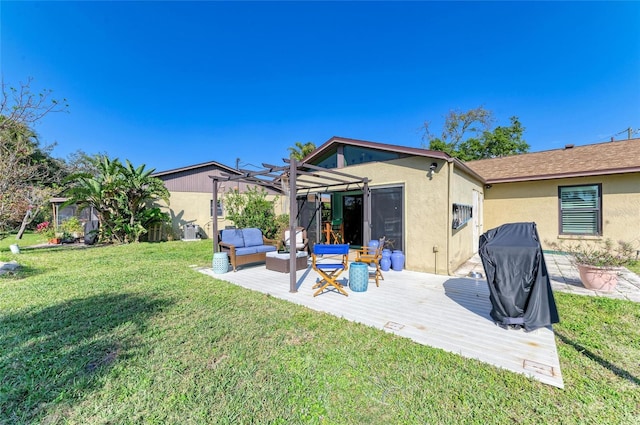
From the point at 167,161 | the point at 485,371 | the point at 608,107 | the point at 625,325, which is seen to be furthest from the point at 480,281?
the point at 167,161

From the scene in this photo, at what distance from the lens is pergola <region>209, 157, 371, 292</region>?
5.70m

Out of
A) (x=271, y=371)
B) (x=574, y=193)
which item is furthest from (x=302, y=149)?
(x=271, y=371)

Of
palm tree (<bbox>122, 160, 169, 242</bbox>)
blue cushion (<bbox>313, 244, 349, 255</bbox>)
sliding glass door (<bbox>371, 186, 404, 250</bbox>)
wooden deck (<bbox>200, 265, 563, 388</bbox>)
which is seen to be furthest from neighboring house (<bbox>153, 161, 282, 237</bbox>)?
blue cushion (<bbox>313, 244, 349, 255</bbox>)

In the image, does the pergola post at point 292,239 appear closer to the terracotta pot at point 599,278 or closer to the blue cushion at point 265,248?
the blue cushion at point 265,248

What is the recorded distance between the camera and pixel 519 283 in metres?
3.67

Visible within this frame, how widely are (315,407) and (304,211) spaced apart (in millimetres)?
8677

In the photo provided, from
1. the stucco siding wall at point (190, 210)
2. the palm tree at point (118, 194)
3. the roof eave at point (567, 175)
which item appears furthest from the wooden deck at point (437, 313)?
the stucco siding wall at point (190, 210)

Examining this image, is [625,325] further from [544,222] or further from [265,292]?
[544,222]

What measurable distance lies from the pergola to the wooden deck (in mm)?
1119

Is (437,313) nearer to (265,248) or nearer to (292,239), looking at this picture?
(292,239)

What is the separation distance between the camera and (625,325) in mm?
3803

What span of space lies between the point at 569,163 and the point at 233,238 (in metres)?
12.8

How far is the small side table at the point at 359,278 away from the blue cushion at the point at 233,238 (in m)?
4.11

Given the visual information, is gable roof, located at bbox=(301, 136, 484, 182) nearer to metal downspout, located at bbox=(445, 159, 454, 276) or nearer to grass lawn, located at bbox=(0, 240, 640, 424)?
metal downspout, located at bbox=(445, 159, 454, 276)
